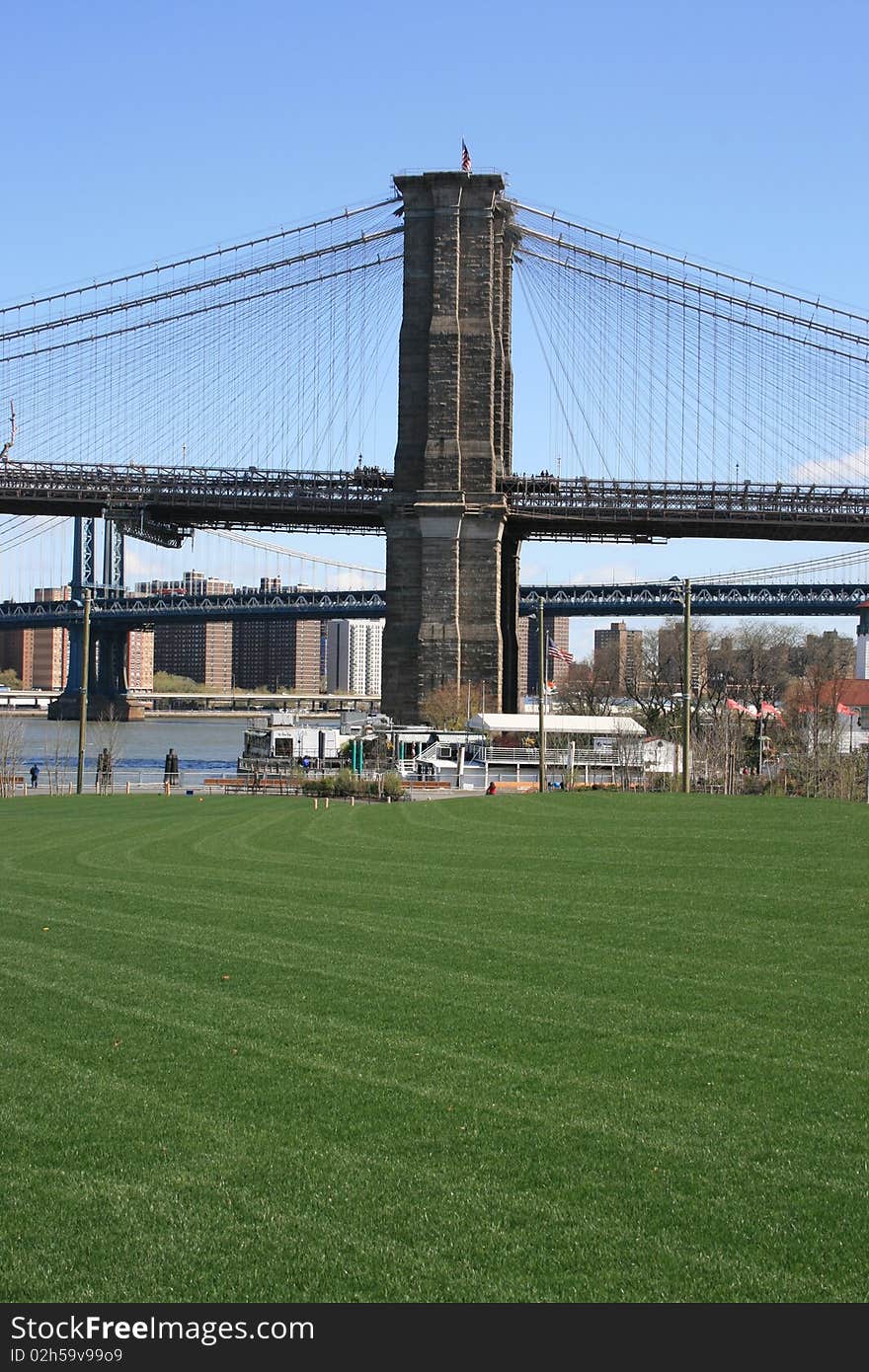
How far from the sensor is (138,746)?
91.9m

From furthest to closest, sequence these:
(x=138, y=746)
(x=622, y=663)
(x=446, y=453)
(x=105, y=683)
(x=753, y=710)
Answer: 1. (x=622, y=663)
2. (x=105, y=683)
3. (x=138, y=746)
4. (x=753, y=710)
5. (x=446, y=453)

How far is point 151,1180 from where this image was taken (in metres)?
6.61

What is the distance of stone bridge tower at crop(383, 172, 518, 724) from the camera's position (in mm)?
67312

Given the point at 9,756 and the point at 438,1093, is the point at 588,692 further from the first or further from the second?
the point at 438,1093

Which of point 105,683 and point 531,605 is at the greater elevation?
point 531,605

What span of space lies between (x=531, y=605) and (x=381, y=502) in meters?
38.6

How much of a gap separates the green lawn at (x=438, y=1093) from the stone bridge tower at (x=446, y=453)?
172ft

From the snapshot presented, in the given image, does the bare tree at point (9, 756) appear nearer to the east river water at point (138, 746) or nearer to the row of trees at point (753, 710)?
the east river water at point (138, 746)

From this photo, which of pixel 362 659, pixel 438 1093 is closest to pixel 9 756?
pixel 438 1093

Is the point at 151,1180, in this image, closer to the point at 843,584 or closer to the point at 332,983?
the point at 332,983

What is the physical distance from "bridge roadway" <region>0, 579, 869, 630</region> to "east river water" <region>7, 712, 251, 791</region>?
329 inches

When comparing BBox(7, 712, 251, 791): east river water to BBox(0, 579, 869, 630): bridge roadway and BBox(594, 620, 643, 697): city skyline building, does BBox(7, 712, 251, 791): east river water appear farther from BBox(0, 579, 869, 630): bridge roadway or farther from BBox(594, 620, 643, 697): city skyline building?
BBox(594, 620, 643, 697): city skyline building

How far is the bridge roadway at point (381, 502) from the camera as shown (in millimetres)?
69625
